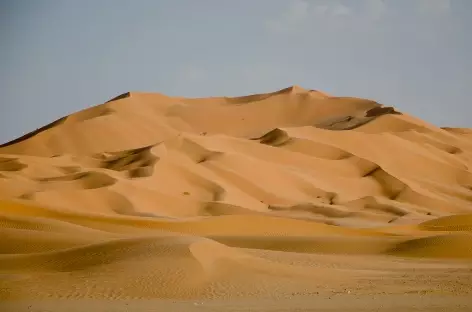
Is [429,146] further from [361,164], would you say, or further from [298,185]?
[298,185]

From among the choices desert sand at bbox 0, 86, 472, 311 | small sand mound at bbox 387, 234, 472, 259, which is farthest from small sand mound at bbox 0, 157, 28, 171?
small sand mound at bbox 387, 234, 472, 259

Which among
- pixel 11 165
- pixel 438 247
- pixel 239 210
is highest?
pixel 11 165

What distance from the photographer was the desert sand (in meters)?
13.1

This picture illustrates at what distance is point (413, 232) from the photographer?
2988 cm

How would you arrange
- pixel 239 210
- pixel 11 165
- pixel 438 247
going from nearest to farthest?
pixel 438 247, pixel 239 210, pixel 11 165

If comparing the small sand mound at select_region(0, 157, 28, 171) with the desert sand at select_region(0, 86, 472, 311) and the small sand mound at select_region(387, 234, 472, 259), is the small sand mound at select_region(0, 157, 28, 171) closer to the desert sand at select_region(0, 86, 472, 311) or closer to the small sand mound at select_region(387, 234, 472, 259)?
the desert sand at select_region(0, 86, 472, 311)

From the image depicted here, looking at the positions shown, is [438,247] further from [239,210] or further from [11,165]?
[11,165]

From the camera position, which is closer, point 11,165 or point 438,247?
point 438,247

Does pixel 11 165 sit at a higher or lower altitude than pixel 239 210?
higher

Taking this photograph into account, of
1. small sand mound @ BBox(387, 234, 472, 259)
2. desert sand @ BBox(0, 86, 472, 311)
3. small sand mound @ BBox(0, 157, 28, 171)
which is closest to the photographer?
desert sand @ BBox(0, 86, 472, 311)

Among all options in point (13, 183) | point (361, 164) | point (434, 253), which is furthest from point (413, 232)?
point (361, 164)

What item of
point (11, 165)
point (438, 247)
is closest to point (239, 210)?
point (438, 247)

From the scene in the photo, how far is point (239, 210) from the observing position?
130 feet

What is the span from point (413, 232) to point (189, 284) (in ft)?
61.0
